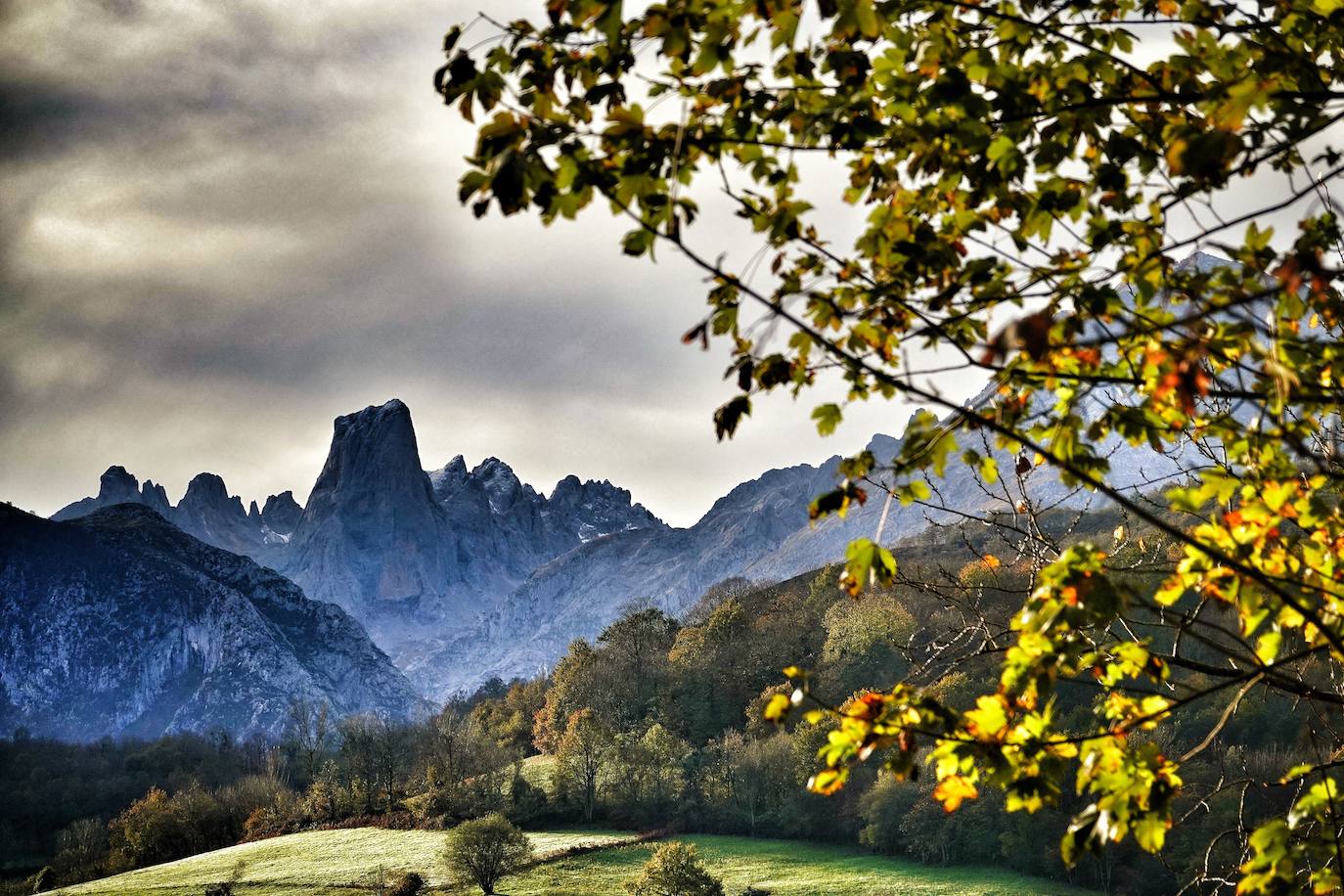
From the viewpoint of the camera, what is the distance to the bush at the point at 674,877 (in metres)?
31.8

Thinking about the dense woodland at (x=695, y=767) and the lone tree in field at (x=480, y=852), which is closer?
the lone tree in field at (x=480, y=852)

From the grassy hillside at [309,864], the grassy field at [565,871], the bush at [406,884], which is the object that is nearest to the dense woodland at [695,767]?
the grassy field at [565,871]

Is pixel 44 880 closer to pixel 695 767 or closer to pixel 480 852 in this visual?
pixel 480 852

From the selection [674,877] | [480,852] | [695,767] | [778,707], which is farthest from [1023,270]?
[695,767]

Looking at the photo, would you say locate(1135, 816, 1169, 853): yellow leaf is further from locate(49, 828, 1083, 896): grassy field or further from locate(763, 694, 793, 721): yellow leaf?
locate(49, 828, 1083, 896): grassy field

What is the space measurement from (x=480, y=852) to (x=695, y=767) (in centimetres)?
2076

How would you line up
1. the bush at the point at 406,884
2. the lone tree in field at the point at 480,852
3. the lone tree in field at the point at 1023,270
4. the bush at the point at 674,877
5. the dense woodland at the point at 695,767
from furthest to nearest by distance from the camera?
the dense woodland at the point at 695,767, the lone tree in field at the point at 480,852, the bush at the point at 406,884, the bush at the point at 674,877, the lone tree in field at the point at 1023,270

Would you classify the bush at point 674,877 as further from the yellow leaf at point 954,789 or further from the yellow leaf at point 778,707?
the yellow leaf at point 778,707

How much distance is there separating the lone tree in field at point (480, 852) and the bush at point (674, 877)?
27.6 feet

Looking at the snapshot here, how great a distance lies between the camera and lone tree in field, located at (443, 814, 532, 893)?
38.3 m

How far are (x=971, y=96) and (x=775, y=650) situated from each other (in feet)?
218

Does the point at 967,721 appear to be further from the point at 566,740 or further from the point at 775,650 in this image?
the point at 775,650

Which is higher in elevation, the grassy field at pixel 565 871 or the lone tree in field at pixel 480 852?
the lone tree in field at pixel 480 852

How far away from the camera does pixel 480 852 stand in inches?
1508
